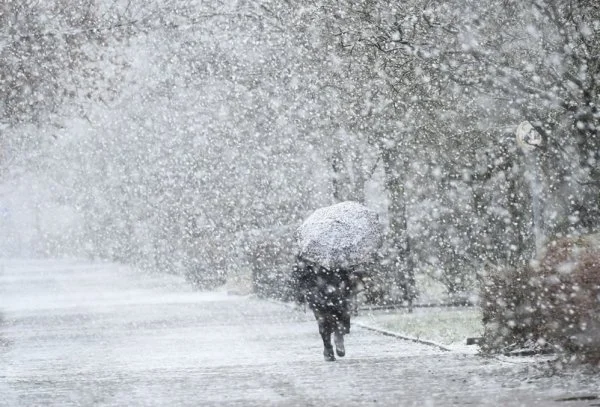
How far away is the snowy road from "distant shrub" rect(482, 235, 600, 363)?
16.4 inches

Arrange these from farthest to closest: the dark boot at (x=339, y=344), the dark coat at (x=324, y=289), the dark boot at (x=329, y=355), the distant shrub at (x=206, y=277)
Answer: the distant shrub at (x=206, y=277), the dark boot at (x=339, y=344), the dark coat at (x=324, y=289), the dark boot at (x=329, y=355)

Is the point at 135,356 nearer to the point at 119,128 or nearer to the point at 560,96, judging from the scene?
the point at 560,96

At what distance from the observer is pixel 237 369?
1697 centimetres

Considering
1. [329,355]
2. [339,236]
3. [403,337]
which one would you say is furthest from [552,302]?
[403,337]

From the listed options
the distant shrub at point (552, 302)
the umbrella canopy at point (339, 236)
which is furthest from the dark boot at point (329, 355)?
the distant shrub at point (552, 302)

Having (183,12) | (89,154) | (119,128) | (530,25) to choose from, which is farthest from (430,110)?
(89,154)

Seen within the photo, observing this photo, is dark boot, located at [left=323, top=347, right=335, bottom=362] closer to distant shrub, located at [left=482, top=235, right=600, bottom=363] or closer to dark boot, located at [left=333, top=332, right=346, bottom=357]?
dark boot, located at [left=333, top=332, right=346, bottom=357]

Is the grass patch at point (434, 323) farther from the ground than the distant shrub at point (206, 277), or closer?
closer

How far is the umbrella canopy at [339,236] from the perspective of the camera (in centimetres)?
1933

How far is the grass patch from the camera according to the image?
2086 centimetres

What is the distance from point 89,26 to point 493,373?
1281 centimetres

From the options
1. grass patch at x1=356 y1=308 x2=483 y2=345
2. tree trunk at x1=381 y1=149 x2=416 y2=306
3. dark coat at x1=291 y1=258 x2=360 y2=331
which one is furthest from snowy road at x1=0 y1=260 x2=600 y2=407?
tree trunk at x1=381 y1=149 x2=416 y2=306

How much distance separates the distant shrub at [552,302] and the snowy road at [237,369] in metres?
0.42

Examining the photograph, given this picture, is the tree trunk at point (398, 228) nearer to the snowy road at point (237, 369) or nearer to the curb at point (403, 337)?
the snowy road at point (237, 369)
